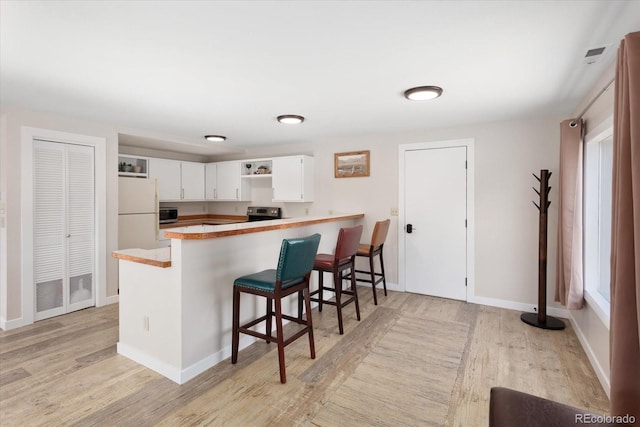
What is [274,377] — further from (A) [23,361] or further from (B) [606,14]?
(B) [606,14]

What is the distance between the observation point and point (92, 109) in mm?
3320

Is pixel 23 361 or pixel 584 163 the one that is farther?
pixel 584 163

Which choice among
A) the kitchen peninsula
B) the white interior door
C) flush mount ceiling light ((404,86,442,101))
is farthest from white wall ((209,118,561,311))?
the kitchen peninsula

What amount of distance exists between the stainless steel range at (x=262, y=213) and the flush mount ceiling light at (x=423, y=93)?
3300 millimetres

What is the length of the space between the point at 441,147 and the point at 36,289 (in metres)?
4.98

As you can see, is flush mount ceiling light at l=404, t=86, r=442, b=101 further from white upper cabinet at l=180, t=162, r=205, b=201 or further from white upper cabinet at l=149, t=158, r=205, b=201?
white upper cabinet at l=180, t=162, r=205, b=201

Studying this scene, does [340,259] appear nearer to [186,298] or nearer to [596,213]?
[186,298]

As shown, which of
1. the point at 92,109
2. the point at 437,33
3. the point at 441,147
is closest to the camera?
the point at 437,33

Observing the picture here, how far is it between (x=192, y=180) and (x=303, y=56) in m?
Answer: 4.47

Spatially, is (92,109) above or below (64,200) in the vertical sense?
above

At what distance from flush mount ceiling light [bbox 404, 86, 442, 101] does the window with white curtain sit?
1367 millimetres

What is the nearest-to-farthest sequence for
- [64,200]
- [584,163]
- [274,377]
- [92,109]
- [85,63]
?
[85,63] < [274,377] < [584,163] < [92,109] < [64,200]

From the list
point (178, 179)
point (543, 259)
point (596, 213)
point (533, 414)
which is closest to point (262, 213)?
point (178, 179)

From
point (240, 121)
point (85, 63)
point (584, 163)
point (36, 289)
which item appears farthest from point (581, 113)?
point (36, 289)
